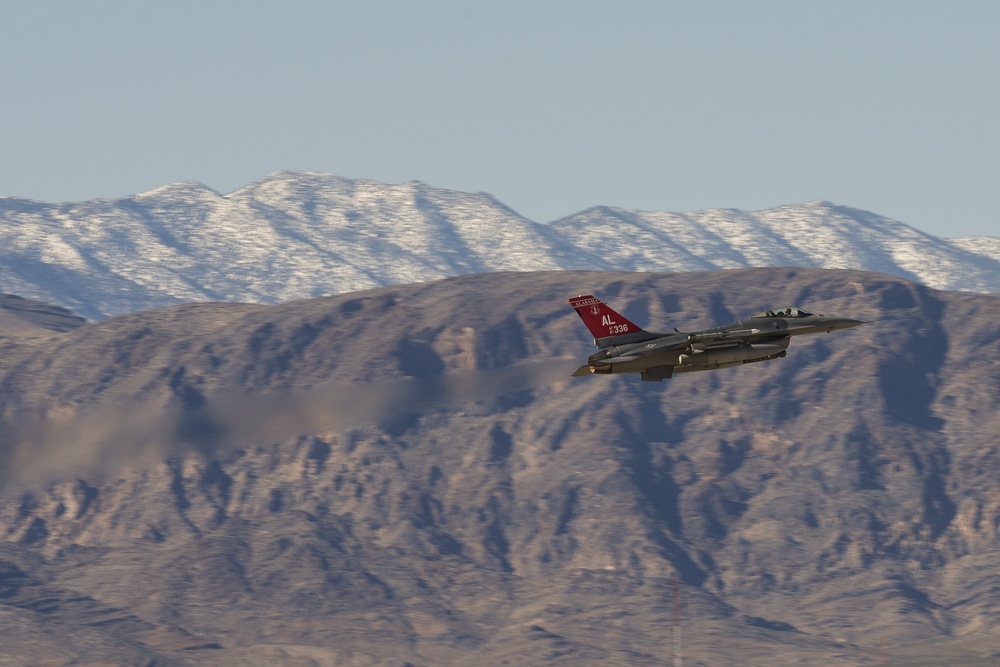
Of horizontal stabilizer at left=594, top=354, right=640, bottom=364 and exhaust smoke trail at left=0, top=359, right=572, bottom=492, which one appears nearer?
horizontal stabilizer at left=594, top=354, right=640, bottom=364

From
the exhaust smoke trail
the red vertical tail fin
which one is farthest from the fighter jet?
the exhaust smoke trail

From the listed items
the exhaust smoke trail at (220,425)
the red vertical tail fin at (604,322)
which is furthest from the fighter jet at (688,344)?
the exhaust smoke trail at (220,425)

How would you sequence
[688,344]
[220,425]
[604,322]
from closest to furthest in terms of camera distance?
[688,344] < [604,322] < [220,425]

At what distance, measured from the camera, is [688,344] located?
9994 centimetres

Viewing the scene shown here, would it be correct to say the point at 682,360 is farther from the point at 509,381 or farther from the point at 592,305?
the point at 509,381

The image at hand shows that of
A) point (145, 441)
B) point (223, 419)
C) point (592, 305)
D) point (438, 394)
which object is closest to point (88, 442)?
point (145, 441)

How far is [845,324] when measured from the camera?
102 metres

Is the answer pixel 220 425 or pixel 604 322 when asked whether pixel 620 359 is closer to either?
pixel 604 322

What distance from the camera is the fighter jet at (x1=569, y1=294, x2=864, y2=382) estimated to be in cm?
9975

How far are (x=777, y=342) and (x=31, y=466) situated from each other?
77657 mm

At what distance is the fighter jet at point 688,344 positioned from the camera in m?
99.8

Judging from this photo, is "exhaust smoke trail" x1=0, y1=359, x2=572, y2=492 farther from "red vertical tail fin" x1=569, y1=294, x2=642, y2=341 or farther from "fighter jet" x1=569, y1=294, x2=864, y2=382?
"fighter jet" x1=569, y1=294, x2=864, y2=382

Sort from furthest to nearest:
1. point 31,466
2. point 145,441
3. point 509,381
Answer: point 145,441 < point 31,466 < point 509,381

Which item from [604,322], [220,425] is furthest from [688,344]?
[220,425]
